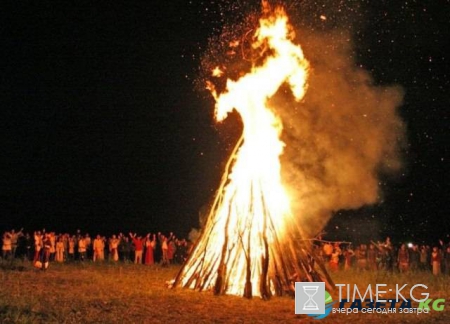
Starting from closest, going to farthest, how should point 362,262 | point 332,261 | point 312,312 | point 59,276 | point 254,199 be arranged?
point 312,312 < point 254,199 < point 59,276 < point 332,261 < point 362,262

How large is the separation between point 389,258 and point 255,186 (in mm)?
8723

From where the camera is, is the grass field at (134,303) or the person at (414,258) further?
the person at (414,258)

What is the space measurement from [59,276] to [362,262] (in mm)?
10525

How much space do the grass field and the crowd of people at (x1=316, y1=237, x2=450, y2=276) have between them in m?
3.06

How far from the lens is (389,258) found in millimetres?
19812

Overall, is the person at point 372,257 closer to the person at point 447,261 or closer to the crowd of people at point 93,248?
the person at point 447,261

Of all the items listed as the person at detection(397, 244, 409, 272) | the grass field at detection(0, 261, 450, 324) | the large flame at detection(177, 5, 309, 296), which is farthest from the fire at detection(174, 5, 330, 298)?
the person at detection(397, 244, 409, 272)

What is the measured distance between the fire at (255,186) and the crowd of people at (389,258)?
5712mm

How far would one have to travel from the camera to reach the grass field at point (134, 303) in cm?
941

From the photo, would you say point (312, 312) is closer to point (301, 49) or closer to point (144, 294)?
point (144, 294)

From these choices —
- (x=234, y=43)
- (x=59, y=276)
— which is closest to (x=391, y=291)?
(x=234, y=43)

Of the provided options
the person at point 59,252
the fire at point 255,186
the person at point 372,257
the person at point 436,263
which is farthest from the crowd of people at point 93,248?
the person at point 436,263

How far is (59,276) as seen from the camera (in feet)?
49.0

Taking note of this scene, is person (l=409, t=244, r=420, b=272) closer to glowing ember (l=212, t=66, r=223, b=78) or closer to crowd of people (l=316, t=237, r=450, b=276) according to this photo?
crowd of people (l=316, t=237, r=450, b=276)
